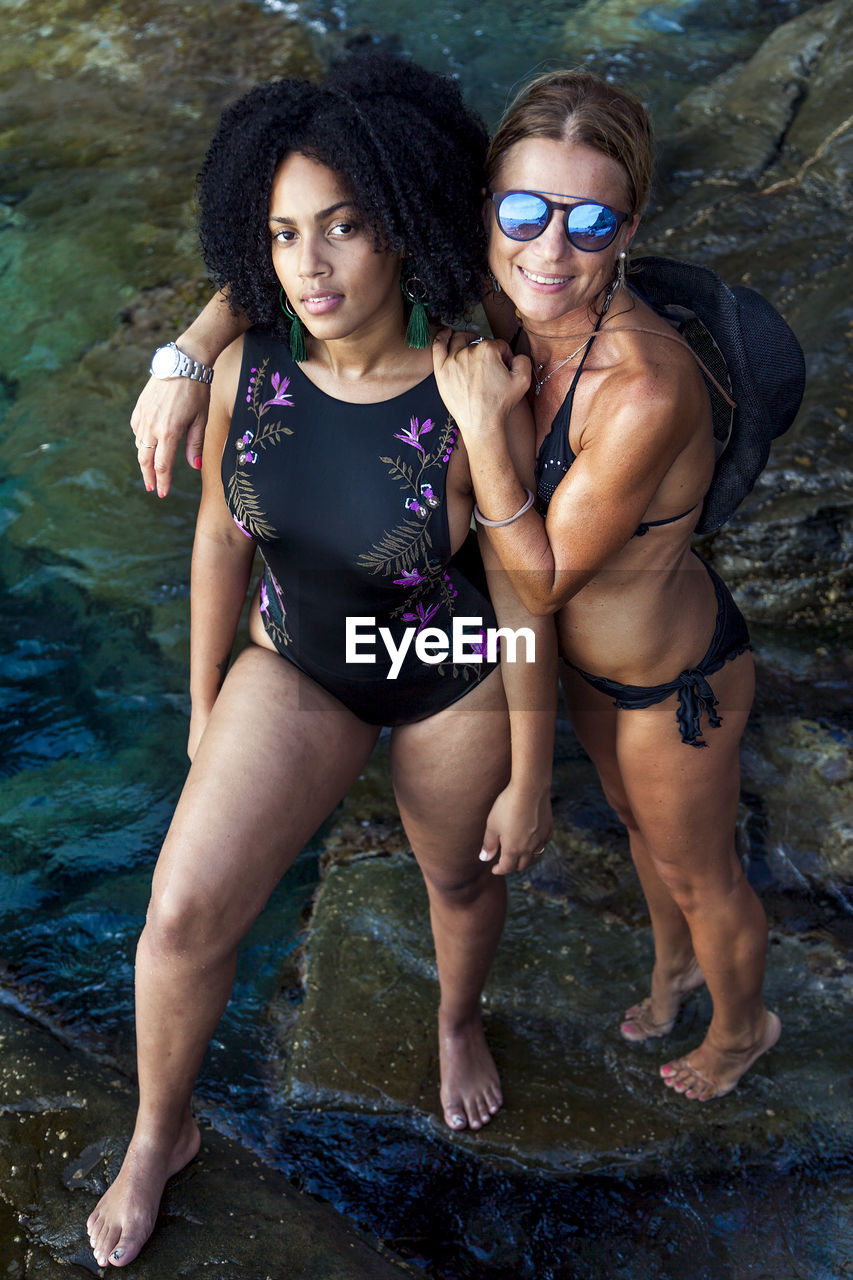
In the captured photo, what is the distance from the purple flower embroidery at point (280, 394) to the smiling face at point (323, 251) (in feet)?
0.61

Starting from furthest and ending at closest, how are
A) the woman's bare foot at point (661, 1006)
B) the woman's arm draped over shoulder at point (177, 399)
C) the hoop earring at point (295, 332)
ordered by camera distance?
the woman's bare foot at point (661, 1006) < the woman's arm draped over shoulder at point (177, 399) < the hoop earring at point (295, 332)

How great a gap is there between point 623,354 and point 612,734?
3.13ft

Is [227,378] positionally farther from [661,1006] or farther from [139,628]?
[139,628]

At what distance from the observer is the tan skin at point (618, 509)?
2012 mm

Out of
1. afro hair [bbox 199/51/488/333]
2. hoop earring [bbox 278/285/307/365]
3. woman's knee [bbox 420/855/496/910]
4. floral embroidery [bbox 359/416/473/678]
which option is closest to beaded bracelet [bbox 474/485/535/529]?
floral embroidery [bbox 359/416/473/678]

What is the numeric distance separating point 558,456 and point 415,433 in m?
0.27

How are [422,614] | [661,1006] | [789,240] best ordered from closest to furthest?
[422,614] < [661,1006] < [789,240]

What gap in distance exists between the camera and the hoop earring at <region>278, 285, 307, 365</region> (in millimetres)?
2217

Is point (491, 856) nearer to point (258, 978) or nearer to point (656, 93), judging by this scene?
point (258, 978)

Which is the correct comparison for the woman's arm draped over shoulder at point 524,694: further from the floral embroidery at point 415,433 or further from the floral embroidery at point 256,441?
the floral embroidery at point 256,441

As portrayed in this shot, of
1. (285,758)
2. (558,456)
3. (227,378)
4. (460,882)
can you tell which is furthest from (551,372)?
(460,882)

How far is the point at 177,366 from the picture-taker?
232cm

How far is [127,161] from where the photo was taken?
22.0 feet

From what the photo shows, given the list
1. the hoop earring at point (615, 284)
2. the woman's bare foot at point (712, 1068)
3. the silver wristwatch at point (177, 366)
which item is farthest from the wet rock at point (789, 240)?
the silver wristwatch at point (177, 366)
